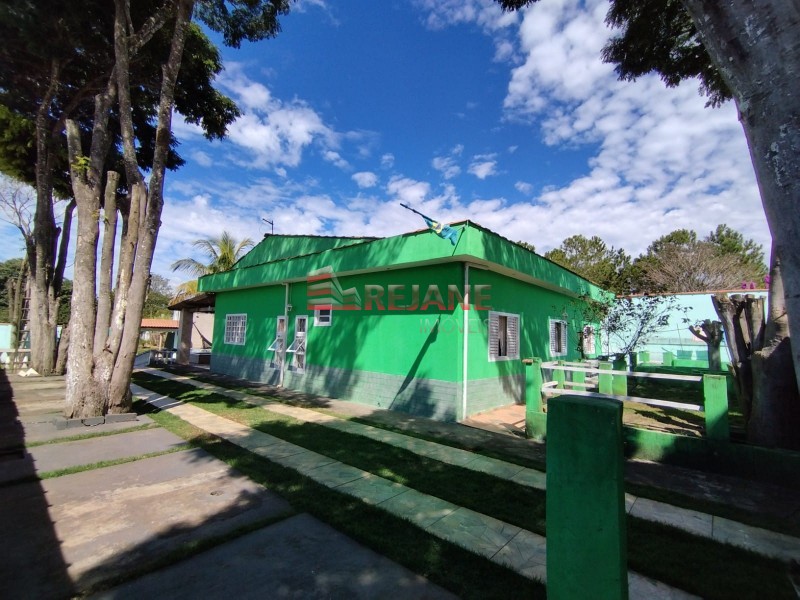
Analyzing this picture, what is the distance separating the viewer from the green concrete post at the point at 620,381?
8266 millimetres

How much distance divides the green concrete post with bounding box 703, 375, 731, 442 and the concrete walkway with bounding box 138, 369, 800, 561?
179 centimetres

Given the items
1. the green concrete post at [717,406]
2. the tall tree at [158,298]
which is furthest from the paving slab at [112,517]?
the tall tree at [158,298]

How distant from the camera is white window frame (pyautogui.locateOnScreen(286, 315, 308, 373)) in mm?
11073

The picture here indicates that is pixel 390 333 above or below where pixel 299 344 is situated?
above

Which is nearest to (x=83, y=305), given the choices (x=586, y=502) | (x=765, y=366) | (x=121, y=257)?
(x=121, y=257)

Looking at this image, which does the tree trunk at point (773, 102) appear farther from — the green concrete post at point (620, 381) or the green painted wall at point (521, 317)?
the green concrete post at point (620, 381)

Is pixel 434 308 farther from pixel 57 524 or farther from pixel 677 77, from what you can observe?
pixel 677 77

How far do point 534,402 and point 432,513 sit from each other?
3.42 metres

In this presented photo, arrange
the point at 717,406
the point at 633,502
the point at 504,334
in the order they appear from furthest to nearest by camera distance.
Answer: the point at 504,334 → the point at 717,406 → the point at 633,502

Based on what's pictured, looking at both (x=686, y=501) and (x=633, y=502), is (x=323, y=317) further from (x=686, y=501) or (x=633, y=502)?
(x=686, y=501)

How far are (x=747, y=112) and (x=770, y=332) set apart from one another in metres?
5.34

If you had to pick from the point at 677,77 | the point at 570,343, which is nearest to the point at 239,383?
the point at 570,343

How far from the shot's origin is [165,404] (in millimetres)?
8422

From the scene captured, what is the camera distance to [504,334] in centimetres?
911
